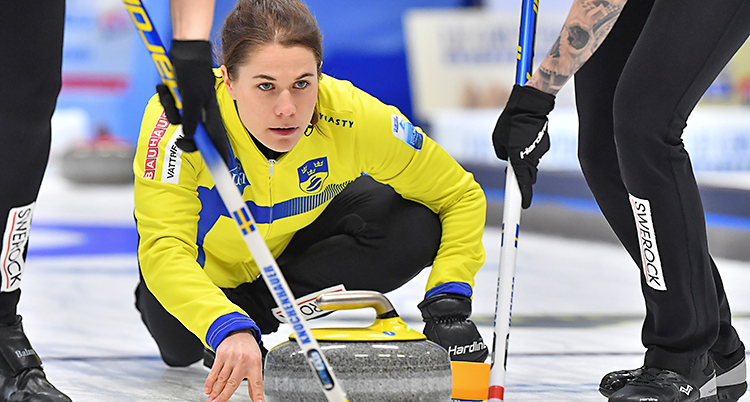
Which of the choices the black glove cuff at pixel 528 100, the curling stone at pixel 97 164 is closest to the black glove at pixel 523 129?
the black glove cuff at pixel 528 100

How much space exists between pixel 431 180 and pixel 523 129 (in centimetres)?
53

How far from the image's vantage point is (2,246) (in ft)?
5.10

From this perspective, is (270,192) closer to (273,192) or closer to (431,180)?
Answer: (273,192)

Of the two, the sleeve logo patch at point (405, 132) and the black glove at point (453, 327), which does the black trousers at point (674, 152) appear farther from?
the sleeve logo patch at point (405, 132)

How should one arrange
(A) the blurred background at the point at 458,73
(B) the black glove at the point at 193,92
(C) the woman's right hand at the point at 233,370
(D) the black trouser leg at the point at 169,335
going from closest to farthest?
(B) the black glove at the point at 193,92 → (C) the woman's right hand at the point at 233,370 → (D) the black trouser leg at the point at 169,335 → (A) the blurred background at the point at 458,73

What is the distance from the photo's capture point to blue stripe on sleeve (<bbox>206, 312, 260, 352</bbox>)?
4.75ft

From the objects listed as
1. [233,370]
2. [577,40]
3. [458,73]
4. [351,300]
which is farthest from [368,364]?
[458,73]

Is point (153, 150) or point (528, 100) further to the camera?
point (153, 150)

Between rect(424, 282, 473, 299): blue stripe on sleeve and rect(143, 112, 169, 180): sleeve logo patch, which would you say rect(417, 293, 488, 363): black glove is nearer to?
rect(424, 282, 473, 299): blue stripe on sleeve

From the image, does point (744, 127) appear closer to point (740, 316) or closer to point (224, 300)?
point (740, 316)

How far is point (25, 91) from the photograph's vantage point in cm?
152

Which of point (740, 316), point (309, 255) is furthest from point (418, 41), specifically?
point (309, 255)

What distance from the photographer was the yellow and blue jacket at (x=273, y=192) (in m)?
1.61

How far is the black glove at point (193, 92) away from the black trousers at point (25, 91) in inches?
14.6
